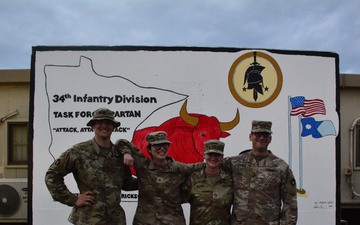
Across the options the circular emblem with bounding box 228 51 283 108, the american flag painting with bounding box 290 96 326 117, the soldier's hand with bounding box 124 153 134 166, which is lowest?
the soldier's hand with bounding box 124 153 134 166

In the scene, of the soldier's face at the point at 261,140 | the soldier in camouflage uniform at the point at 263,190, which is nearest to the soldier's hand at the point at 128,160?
the soldier in camouflage uniform at the point at 263,190

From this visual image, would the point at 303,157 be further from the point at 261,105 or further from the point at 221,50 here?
the point at 221,50

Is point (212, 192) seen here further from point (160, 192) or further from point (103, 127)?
point (103, 127)

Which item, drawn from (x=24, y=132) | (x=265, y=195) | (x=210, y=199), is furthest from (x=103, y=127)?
(x=24, y=132)

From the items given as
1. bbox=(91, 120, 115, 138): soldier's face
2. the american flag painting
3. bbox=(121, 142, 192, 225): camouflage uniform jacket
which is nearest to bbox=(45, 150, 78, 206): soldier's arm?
bbox=(91, 120, 115, 138): soldier's face

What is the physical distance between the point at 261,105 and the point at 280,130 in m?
0.31

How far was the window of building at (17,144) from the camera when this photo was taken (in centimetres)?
433

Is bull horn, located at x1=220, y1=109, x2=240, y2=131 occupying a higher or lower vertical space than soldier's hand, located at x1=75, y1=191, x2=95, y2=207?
higher

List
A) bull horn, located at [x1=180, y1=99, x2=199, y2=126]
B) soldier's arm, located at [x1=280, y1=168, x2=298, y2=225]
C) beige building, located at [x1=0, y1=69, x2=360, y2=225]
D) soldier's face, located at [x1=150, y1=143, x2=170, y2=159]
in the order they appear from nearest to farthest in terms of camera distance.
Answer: soldier's arm, located at [x1=280, y1=168, x2=298, y2=225]
soldier's face, located at [x1=150, y1=143, x2=170, y2=159]
bull horn, located at [x1=180, y1=99, x2=199, y2=126]
beige building, located at [x1=0, y1=69, x2=360, y2=225]

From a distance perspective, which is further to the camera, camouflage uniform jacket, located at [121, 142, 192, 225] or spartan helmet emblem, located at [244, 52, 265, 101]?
spartan helmet emblem, located at [244, 52, 265, 101]

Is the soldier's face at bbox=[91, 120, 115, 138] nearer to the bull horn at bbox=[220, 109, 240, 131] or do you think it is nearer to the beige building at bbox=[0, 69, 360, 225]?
the bull horn at bbox=[220, 109, 240, 131]

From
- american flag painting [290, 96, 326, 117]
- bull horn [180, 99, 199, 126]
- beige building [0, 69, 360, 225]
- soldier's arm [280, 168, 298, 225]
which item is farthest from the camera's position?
beige building [0, 69, 360, 225]

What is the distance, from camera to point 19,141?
4.39m

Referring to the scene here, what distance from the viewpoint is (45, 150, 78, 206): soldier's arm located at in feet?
8.89
